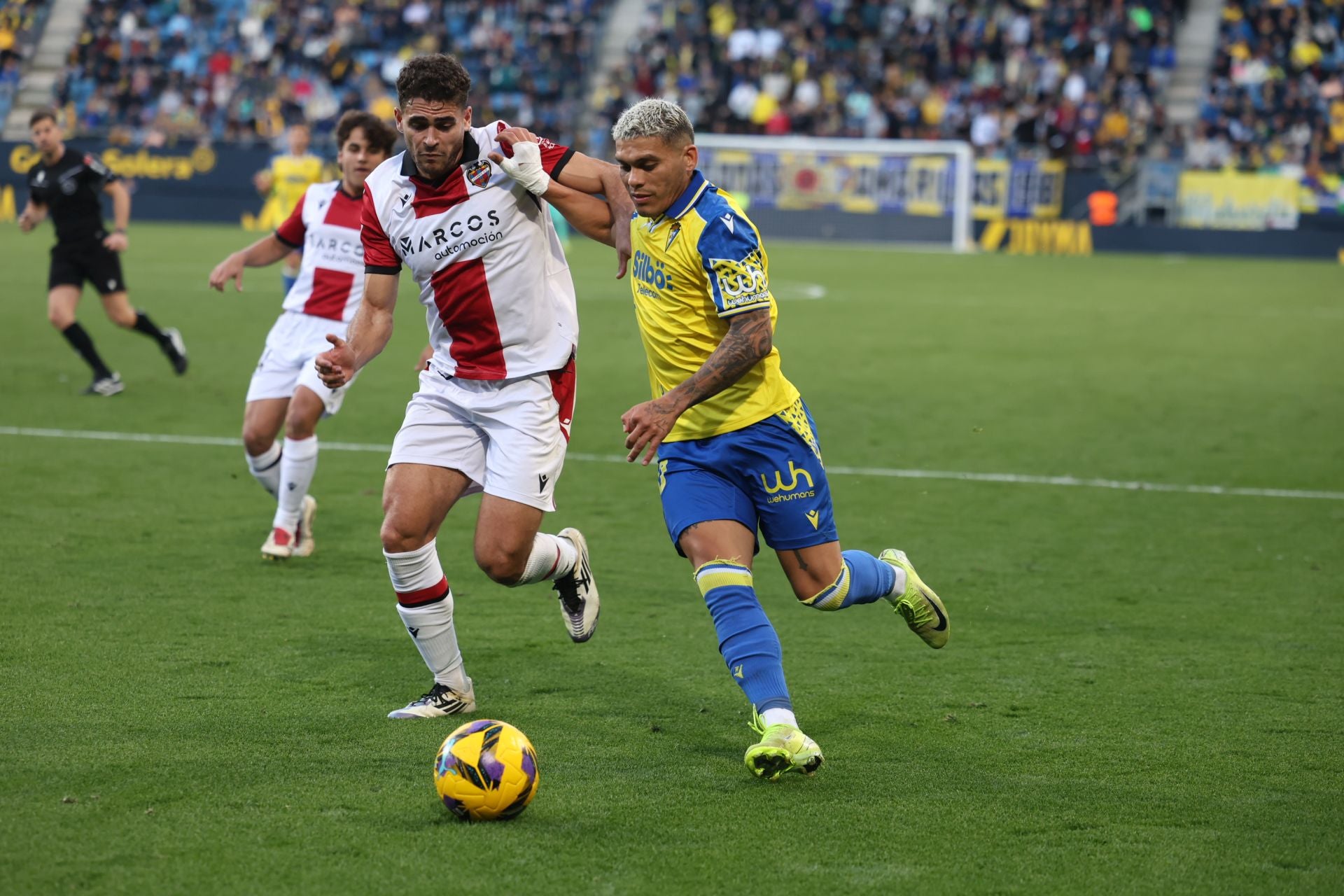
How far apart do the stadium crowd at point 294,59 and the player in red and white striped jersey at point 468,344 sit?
105 ft

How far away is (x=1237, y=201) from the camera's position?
30406 millimetres

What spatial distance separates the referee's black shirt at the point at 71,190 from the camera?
13.0 metres

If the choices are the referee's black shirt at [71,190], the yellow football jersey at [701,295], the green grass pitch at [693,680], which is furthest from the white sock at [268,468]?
the referee's black shirt at [71,190]

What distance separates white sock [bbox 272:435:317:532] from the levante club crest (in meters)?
2.82

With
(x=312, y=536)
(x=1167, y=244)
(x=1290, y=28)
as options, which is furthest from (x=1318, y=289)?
(x=312, y=536)

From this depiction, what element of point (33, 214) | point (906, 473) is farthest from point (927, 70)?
point (906, 473)

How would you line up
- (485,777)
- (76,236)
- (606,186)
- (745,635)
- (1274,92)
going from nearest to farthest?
1. (485,777)
2. (745,635)
3. (606,186)
4. (76,236)
5. (1274,92)

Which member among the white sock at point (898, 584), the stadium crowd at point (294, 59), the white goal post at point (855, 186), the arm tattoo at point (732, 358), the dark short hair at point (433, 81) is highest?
the dark short hair at point (433, 81)

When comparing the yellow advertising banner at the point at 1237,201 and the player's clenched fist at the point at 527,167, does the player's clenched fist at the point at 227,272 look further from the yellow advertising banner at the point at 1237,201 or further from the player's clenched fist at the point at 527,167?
the yellow advertising banner at the point at 1237,201

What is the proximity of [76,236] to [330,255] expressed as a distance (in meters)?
6.01

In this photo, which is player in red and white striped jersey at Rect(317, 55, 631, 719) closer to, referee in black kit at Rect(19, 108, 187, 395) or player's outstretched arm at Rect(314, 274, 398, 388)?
player's outstretched arm at Rect(314, 274, 398, 388)

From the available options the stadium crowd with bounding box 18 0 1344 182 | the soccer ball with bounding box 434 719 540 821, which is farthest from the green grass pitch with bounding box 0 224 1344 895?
the stadium crowd with bounding box 18 0 1344 182

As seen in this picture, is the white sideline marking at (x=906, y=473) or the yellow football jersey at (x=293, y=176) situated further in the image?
the yellow football jersey at (x=293, y=176)

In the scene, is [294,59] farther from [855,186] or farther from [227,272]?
[227,272]
